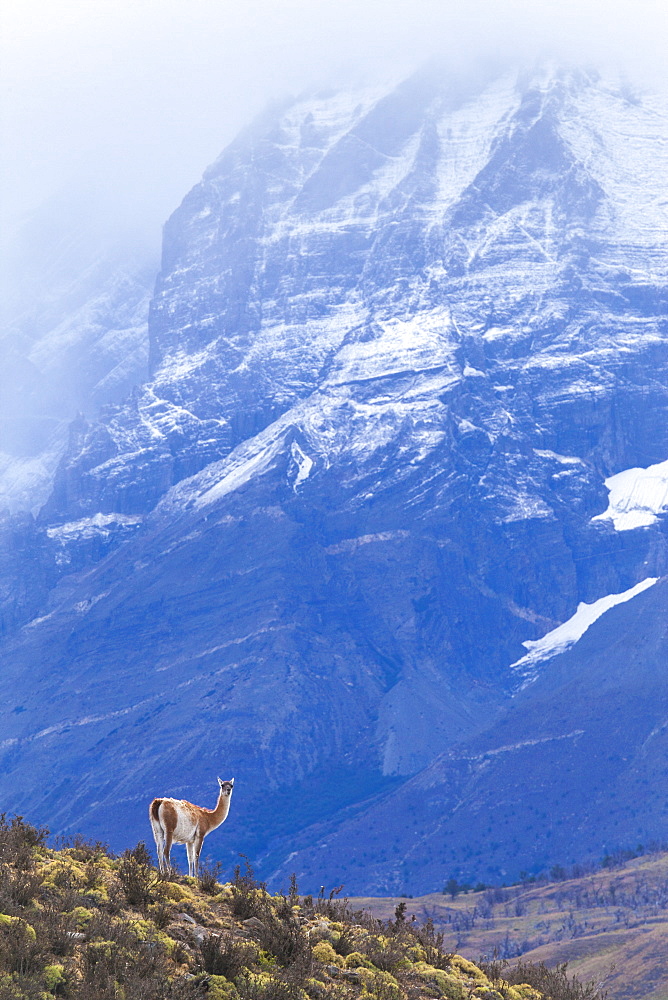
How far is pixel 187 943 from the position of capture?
96.9ft

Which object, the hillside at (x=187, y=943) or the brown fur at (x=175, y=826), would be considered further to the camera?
the brown fur at (x=175, y=826)

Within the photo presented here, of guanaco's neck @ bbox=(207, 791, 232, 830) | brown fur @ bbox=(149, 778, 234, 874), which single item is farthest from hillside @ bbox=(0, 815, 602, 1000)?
guanaco's neck @ bbox=(207, 791, 232, 830)

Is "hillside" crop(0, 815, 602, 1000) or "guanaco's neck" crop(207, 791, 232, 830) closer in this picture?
"hillside" crop(0, 815, 602, 1000)

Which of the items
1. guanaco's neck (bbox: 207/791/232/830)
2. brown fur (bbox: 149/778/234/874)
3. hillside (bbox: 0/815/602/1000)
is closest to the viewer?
hillside (bbox: 0/815/602/1000)

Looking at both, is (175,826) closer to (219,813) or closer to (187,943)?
(219,813)

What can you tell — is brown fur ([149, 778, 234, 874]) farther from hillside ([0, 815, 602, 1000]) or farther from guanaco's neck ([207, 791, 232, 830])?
hillside ([0, 815, 602, 1000])

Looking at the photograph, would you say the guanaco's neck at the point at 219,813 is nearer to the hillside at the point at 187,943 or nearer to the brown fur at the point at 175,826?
the brown fur at the point at 175,826

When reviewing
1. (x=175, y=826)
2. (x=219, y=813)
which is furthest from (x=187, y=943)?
(x=219, y=813)

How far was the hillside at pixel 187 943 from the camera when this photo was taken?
2644 cm

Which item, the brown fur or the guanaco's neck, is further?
the guanaco's neck

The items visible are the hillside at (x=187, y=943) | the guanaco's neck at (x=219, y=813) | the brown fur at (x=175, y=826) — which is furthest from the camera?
the guanaco's neck at (x=219, y=813)

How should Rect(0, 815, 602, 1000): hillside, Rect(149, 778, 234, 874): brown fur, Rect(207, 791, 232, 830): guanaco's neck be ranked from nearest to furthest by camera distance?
Rect(0, 815, 602, 1000): hillside → Rect(149, 778, 234, 874): brown fur → Rect(207, 791, 232, 830): guanaco's neck

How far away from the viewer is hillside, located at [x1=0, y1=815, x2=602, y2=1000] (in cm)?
2644

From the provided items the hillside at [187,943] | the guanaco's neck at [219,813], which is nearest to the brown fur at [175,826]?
the guanaco's neck at [219,813]
